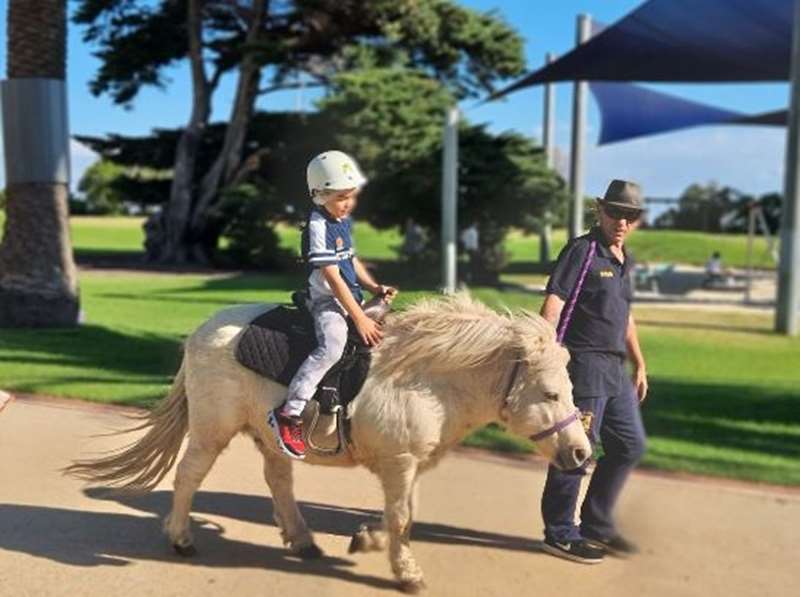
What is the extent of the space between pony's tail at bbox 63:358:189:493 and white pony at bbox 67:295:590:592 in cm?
24

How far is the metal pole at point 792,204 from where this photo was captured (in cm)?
1605

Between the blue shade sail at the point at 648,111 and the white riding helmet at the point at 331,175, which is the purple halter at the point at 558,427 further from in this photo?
the blue shade sail at the point at 648,111

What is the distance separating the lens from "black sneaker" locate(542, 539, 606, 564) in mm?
4512

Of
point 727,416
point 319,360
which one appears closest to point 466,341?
point 319,360

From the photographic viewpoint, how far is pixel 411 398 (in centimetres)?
400

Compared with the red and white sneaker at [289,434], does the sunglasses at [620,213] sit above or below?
above

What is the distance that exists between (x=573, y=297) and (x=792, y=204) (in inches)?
540

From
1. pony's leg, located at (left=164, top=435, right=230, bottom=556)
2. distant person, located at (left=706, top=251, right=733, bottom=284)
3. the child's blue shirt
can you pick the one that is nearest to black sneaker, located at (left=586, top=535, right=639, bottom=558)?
the child's blue shirt

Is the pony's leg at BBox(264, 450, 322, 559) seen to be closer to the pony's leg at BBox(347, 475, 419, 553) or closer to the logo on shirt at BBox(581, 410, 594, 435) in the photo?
the pony's leg at BBox(347, 475, 419, 553)

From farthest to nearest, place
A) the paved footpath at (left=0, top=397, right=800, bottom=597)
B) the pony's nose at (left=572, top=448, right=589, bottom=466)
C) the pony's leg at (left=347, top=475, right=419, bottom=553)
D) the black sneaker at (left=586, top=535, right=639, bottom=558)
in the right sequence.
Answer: the black sneaker at (left=586, top=535, right=639, bottom=558), the pony's leg at (left=347, top=475, right=419, bottom=553), the paved footpath at (left=0, top=397, right=800, bottom=597), the pony's nose at (left=572, top=448, right=589, bottom=466)

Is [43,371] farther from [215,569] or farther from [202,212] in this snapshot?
[202,212]

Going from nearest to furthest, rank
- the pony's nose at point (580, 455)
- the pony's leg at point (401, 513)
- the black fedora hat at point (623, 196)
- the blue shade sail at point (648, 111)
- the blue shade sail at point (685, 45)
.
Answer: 1. the pony's nose at point (580, 455)
2. the pony's leg at point (401, 513)
3. the black fedora hat at point (623, 196)
4. the blue shade sail at point (685, 45)
5. the blue shade sail at point (648, 111)

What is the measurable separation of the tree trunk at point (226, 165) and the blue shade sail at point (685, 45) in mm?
12559

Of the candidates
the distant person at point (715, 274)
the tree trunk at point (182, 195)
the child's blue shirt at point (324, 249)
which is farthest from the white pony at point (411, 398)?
the tree trunk at point (182, 195)
